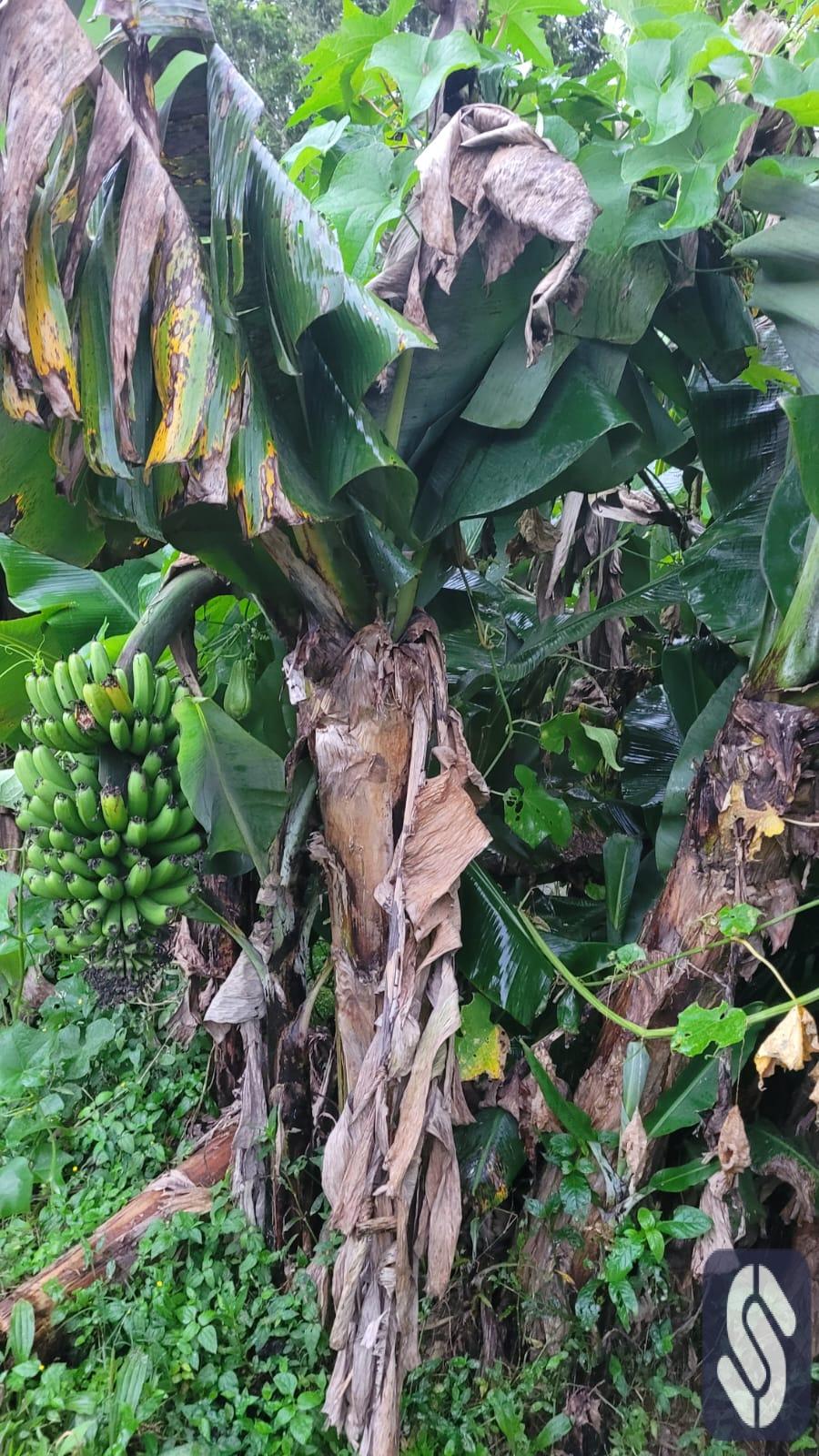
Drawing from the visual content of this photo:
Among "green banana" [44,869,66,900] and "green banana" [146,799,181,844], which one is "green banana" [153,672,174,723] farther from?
"green banana" [44,869,66,900]

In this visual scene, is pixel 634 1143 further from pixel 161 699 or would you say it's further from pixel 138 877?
pixel 161 699

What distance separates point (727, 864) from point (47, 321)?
97 cm

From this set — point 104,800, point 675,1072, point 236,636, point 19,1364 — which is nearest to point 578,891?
point 675,1072

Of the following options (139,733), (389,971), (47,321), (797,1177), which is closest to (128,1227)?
(389,971)

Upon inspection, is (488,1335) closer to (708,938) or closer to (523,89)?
(708,938)

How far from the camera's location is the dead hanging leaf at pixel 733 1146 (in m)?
1.01

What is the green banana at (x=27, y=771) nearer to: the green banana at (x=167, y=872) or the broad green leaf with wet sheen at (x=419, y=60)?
the green banana at (x=167, y=872)

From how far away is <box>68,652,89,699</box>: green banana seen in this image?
1033 mm

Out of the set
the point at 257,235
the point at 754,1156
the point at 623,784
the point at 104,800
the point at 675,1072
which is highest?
the point at 257,235

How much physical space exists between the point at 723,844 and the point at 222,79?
1.03 meters

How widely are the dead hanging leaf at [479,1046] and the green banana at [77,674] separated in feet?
2.38

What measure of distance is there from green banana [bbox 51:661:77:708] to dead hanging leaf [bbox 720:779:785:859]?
0.84 metres

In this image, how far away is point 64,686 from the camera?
1.05 metres

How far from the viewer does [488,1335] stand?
138 cm
